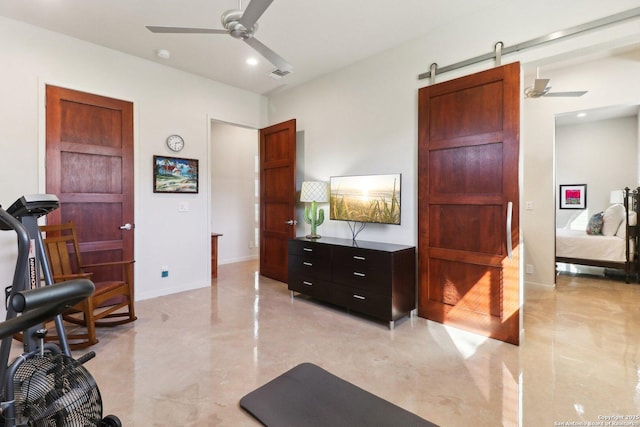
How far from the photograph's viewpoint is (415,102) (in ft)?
10.7

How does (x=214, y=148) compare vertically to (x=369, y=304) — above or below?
above

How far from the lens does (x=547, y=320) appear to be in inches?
124

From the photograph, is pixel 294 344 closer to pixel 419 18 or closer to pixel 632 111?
pixel 419 18

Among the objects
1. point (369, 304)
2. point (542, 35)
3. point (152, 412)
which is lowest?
point (152, 412)

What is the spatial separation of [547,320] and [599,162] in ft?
15.5

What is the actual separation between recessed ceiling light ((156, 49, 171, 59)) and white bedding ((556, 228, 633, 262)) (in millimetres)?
6159

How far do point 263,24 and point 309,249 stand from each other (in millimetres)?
2359

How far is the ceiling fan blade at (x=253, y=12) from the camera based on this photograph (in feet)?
6.06

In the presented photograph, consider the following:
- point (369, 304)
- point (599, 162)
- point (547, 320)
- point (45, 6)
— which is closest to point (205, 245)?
point (369, 304)

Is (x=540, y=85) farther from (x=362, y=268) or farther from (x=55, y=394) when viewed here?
(x=55, y=394)

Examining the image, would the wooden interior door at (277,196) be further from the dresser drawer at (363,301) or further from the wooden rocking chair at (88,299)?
the wooden rocking chair at (88,299)

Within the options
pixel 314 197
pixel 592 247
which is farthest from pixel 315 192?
pixel 592 247

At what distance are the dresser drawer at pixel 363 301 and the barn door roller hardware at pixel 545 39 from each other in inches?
88.9

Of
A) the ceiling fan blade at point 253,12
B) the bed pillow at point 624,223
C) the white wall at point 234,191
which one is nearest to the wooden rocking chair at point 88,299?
the ceiling fan blade at point 253,12
